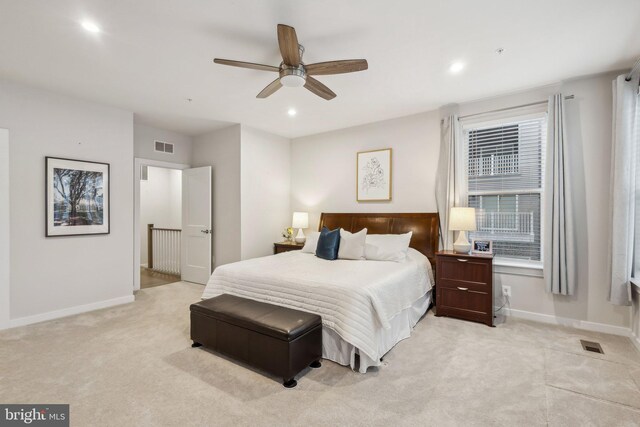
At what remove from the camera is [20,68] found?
3055mm

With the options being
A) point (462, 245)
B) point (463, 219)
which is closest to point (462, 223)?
point (463, 219)

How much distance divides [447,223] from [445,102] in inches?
64.7

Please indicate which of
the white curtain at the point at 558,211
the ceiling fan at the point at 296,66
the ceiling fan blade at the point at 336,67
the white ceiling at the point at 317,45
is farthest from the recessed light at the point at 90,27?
the white curtain at the point at 558,211

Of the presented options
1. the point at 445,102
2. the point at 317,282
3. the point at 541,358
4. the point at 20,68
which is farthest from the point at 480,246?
the point at 20,68

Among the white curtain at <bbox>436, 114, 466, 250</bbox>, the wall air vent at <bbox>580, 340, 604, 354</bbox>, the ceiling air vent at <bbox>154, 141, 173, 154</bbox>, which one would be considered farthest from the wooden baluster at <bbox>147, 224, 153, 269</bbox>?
the wall air vent at <bbox>580, 340, 604, 354</bbox>

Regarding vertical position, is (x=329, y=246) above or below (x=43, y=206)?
below

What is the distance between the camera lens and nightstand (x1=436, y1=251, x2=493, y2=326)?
134 inches

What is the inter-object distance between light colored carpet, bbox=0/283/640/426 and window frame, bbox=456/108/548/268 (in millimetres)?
788

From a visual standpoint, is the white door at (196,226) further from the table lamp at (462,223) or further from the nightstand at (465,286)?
the table lamp at (462,223)

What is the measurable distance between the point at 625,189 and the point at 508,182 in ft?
3.62

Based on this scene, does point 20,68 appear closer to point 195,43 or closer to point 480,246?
point 195,43

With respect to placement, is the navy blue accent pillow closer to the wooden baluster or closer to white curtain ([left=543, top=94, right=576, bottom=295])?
white curtain ([left=543, top=94, right=576, bottom=295])

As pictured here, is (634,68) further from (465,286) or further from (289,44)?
(289,44)

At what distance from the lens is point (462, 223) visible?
144 inches
